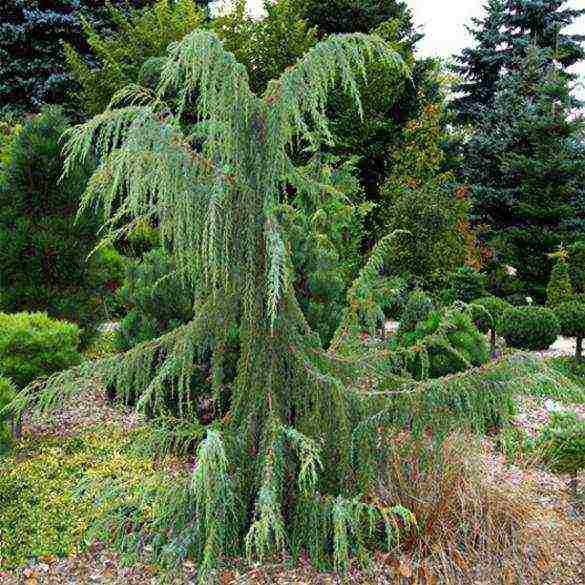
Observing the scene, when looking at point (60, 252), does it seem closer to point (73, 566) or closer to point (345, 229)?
point (73, 566)

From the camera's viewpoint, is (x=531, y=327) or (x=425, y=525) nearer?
(x=425, y=525)

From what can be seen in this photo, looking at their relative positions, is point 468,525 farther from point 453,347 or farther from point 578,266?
point 578,266

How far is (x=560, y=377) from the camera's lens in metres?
3.03

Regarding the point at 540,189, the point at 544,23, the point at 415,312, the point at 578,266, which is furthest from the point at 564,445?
the point at 544,23

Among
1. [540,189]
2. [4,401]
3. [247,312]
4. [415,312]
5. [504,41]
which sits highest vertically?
[504,41]

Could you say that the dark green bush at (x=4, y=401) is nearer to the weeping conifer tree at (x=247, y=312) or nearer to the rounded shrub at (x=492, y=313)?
the weeping conifer tree at (x=247, y=312)

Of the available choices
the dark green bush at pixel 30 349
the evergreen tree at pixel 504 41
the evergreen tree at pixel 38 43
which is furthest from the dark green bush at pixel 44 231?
the evergreen tree at pixel 504 41

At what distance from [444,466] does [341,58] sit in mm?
2303

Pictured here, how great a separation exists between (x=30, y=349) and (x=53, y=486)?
117cm

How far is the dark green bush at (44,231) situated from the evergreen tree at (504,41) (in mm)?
15164

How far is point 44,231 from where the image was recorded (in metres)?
6.27

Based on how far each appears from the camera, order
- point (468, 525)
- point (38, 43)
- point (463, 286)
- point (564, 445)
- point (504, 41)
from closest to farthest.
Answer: point (468, 525) → point (564, 445) → point (463, 286) → point (38, 43) → point (504, 41)

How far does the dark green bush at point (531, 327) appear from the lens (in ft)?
25.8

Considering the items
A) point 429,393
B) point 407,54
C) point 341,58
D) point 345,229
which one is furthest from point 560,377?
point 407,54
